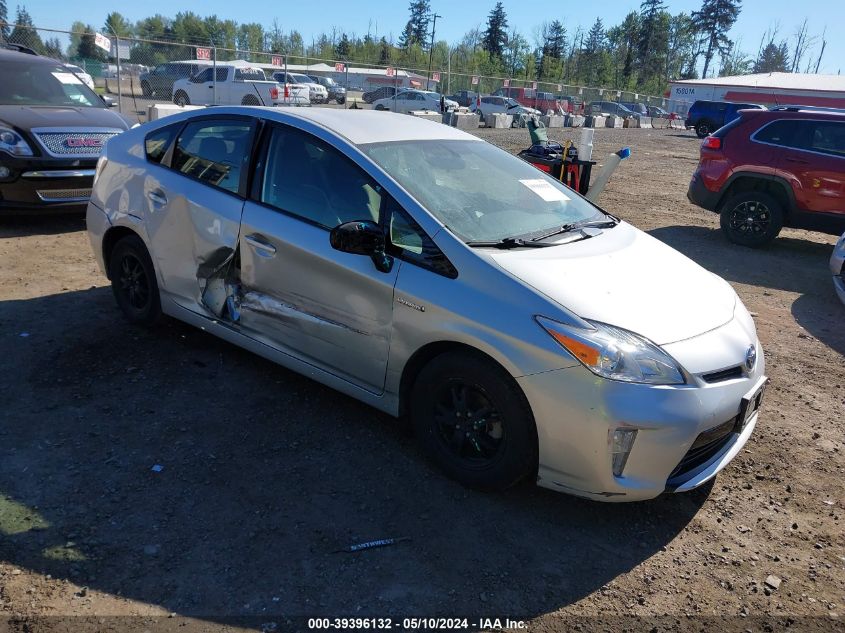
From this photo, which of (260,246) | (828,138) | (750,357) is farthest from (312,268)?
(828,138)

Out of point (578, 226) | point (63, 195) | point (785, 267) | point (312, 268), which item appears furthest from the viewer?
point (785, 267)

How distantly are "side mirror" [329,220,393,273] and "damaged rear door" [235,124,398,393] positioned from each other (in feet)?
0.18

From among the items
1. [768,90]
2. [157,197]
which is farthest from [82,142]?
[768,90]

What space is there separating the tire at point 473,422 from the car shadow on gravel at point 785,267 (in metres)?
3.95

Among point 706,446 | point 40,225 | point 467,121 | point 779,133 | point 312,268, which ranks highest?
point 779,133

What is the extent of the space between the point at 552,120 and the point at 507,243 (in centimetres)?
2979

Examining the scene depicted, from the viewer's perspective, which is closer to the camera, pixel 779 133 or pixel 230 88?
pixel 779 133

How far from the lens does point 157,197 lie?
4496 mm

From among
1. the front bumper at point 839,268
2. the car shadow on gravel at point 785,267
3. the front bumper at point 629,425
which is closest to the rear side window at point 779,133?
the car shadow on gravel at point 785,267

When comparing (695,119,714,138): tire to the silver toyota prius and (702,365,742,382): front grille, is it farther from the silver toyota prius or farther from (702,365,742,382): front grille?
(702,365,742,382): front grille

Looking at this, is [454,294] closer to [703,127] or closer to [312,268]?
[312,268]

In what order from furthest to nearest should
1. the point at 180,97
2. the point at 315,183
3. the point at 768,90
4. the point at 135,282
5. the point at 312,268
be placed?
the point at 768,90 < the point at 180,97 < the point at 135,282 < the point at 315,183 < the point at 312,268

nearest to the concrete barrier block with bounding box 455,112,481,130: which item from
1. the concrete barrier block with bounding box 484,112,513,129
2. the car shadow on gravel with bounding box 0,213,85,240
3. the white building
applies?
the concrete barrier block with bounding box 484,112,513,129

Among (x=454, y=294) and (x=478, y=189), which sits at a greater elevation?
(x=478, y=189)
